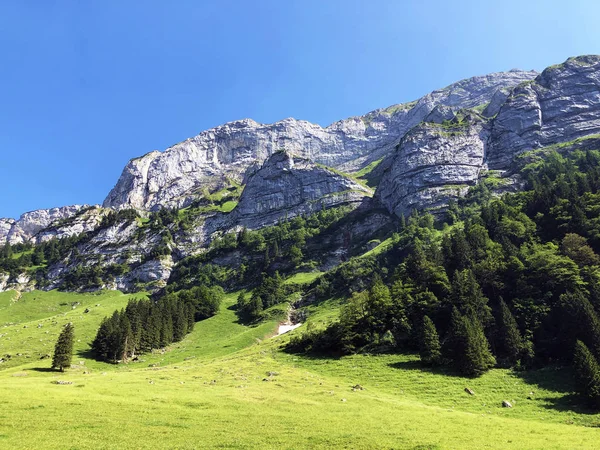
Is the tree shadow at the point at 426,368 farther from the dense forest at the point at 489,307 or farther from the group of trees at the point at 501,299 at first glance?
the group of trees at the point at 501,299

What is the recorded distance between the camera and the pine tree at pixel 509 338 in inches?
2392

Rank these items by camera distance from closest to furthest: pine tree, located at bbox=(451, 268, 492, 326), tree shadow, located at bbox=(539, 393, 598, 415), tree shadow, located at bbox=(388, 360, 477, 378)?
tree shadow, located at bbox=(539, 393, 598, 415)
tree shadow, located at bbox=(388, 360, 477, 378)
pine tree, located at bbox=(451, 268, 492, 326)

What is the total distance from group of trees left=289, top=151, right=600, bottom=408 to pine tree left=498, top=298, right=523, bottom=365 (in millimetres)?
181

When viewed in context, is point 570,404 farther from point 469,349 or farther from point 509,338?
point 509,338

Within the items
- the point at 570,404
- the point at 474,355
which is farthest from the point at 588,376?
the point at 474,355

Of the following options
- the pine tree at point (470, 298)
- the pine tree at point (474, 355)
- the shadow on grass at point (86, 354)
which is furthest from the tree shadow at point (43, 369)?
the pine tree at point (470, 298)

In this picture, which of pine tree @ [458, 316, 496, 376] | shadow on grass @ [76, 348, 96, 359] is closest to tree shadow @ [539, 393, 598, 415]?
pine tree @ [458, 316, 496, 376]

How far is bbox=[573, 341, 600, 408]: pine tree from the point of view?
42.2m

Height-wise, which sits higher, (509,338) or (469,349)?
(509,338)

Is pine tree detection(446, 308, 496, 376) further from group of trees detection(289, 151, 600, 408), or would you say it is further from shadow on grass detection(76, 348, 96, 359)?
shadow on grass detection(76, 348, 96, 359)

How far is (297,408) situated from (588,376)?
122ft

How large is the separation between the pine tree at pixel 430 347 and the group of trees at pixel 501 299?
0.17 meters

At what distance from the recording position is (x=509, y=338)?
Result: 6178 cm

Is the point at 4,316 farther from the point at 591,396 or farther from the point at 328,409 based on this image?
the point at 591,396
